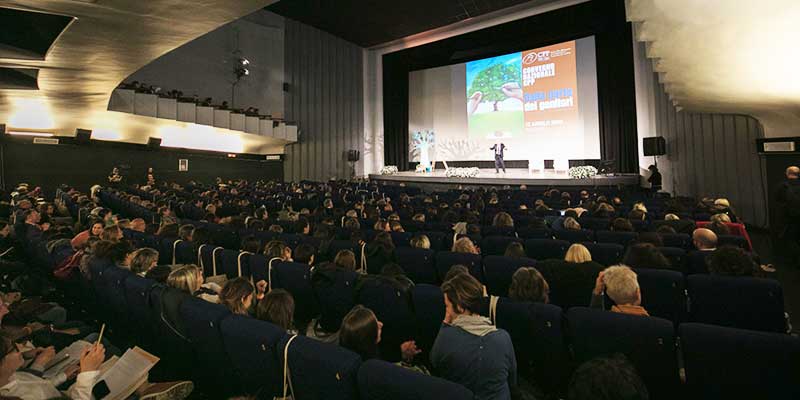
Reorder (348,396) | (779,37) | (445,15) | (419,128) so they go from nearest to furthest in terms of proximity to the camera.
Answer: (348,396)
(779,37)
(445,15)
(419,128)

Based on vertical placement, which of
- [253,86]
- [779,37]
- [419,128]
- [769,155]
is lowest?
[769,155]

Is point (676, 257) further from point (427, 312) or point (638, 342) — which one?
point (427, 312)

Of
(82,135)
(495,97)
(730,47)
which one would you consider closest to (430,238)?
(730,47)

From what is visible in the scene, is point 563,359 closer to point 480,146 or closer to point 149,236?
point 149,236

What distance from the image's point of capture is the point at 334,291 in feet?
11.0

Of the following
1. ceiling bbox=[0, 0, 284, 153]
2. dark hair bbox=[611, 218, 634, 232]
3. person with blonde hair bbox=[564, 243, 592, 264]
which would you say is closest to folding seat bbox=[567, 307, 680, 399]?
person with blonde hair bbox=[564, 243, 592, 264]

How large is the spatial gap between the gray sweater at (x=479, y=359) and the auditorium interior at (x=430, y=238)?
0.4 inches

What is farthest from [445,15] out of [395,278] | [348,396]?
[348,396]

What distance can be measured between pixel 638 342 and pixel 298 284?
2.67 metres

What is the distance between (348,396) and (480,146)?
19.2m

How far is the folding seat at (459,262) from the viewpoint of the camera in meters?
3.93

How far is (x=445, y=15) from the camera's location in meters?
18.6

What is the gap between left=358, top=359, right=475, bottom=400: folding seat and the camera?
146 centimetres

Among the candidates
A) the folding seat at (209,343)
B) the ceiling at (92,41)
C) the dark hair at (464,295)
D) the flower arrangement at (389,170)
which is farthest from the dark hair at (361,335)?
the flower arrangement at (389,170)
